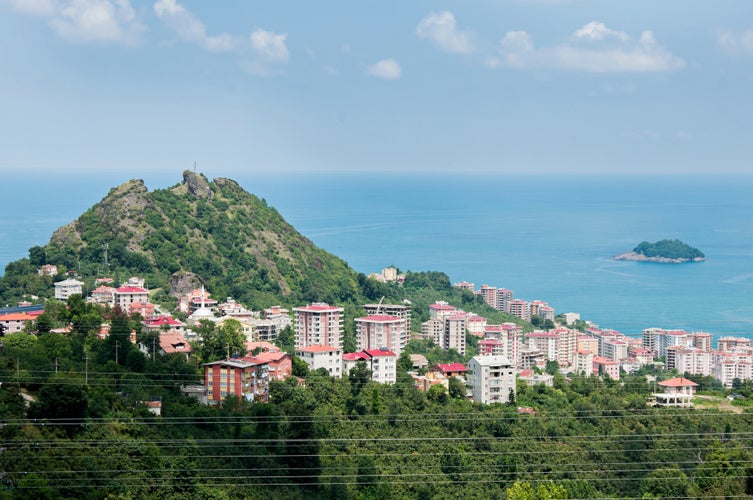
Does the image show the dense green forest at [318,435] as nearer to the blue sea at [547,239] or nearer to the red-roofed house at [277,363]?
the red-roofed house at [277,363]

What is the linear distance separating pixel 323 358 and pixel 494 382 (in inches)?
97.0

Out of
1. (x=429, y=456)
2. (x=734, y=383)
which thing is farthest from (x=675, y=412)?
(x=734, y=383)

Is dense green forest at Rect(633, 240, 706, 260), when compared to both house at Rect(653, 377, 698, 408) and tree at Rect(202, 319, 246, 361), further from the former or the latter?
tree at Rect(202, 319, 246, 361)

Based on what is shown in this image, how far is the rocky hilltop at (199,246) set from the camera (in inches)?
875

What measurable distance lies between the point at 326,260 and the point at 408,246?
21.6 metres

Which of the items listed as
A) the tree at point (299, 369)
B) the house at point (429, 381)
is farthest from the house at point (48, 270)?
the house at point (429, 381)

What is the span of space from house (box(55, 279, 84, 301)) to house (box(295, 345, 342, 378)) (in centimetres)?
631

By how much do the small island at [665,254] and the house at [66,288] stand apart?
28.9 m

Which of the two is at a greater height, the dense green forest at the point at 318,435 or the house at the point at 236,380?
the house at the point at 236,380

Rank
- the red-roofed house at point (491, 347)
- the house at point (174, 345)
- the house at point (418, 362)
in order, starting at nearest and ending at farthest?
the house at point (174, 345) < the house at point (418, 362) < the red-roofed house at point (491, 347)

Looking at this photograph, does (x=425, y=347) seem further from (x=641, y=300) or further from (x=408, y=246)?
(x=408, y=246)

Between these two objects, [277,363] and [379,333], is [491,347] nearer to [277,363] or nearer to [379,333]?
[379,333]

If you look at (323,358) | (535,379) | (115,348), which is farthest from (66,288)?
(535,379)

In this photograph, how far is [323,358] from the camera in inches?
605
